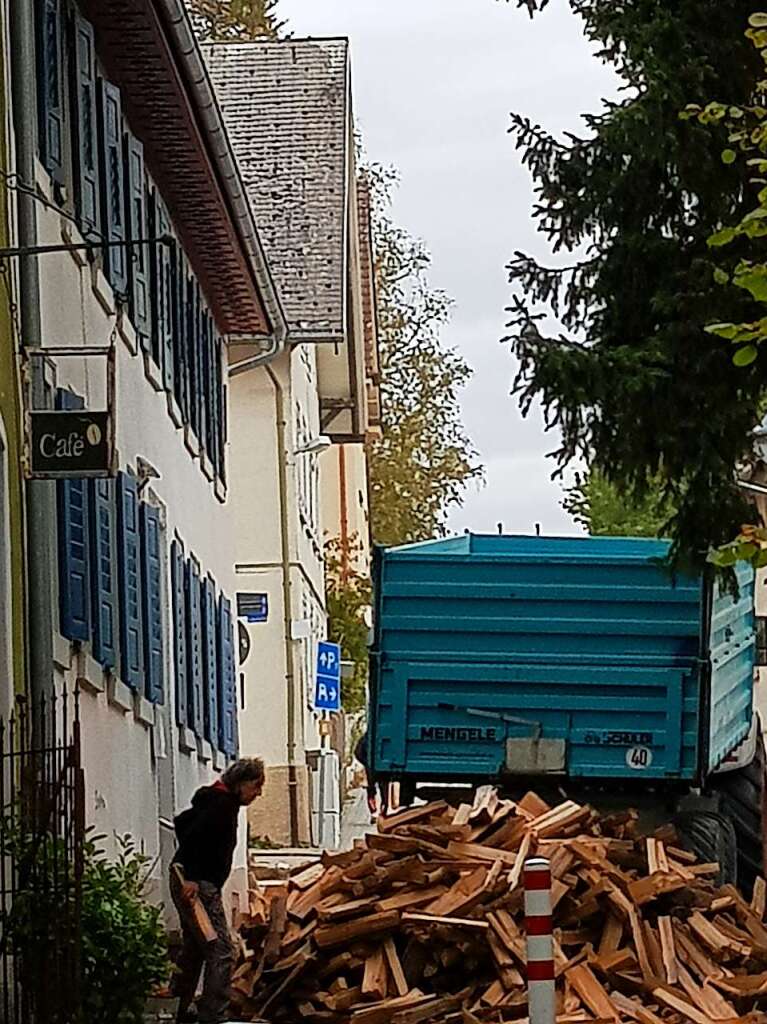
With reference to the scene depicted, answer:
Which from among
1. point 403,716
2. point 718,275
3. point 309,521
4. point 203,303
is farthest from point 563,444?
point 309,521

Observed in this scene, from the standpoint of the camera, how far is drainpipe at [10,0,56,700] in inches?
505

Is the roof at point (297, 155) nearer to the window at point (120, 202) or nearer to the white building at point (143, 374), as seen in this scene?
the white building at point (143, 374)

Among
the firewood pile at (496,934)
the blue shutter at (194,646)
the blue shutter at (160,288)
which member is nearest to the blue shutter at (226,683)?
the blue shutter at (194,646)

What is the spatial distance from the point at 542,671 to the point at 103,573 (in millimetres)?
4121

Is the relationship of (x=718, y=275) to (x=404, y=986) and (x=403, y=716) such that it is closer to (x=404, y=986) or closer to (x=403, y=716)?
(x=404, y=986)

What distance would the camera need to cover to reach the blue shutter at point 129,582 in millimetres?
16047

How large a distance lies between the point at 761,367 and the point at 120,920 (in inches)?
187

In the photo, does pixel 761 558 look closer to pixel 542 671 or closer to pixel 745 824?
pixel 542 671

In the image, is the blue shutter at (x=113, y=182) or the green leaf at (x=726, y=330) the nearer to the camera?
the green leaf at (x=726, y=330)

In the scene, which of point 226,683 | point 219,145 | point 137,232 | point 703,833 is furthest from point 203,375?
point 703,833

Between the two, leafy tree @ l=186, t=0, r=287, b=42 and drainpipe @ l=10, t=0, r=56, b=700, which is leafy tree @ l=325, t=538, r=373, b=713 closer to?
leafy tree @ l=186, t=0, r=287, b=42

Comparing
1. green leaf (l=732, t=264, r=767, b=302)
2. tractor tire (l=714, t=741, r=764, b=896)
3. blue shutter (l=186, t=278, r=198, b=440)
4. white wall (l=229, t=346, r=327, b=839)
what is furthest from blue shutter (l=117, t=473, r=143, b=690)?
white wall (l=229, t=346, r=327, b=839)

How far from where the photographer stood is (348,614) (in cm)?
4500

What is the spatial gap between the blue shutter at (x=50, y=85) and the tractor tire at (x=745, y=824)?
26.5ft
